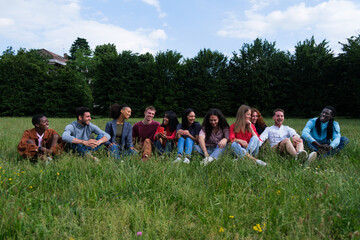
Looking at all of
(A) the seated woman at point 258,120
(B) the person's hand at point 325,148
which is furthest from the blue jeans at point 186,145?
(B) the person's hand at point 325,148

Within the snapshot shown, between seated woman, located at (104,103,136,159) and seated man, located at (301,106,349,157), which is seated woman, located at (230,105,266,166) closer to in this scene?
seated man, located at (301,106,349,157)

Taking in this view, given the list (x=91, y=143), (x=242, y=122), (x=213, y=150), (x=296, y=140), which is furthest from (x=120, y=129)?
(x=296, y=140)

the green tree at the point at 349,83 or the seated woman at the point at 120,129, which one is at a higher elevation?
the green tree at the point at 349,83

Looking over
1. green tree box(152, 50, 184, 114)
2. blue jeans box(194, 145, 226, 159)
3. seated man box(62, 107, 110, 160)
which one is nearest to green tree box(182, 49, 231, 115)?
green tree box(152, 50, 184, 114)

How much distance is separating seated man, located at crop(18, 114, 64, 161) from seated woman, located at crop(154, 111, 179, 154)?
2128 millimetres

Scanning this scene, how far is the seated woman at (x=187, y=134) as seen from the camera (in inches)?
219

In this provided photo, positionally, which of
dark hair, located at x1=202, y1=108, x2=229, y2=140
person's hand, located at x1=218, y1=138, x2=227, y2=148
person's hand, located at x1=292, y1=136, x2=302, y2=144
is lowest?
person's hand, located at x1=218, y1=138, x2=227, y2=148

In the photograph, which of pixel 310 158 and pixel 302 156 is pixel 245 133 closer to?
pixel 302 156

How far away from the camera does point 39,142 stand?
18.1ft

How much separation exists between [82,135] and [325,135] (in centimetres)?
552

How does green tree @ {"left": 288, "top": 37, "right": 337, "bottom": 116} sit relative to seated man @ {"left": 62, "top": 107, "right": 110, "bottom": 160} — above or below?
above

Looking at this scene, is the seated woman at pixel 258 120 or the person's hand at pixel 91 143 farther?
the seated woman at pixel 258 120

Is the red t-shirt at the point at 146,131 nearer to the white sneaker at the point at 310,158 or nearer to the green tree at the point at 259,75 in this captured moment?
the white sneaker at the point at 310,158

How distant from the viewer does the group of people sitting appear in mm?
5320
